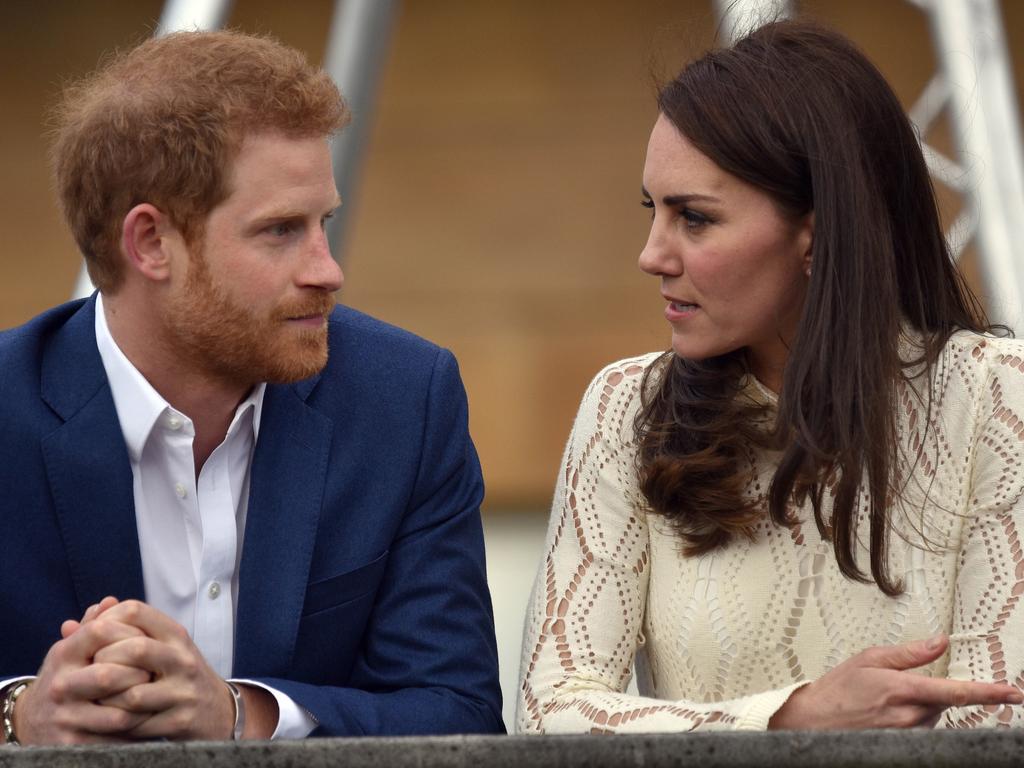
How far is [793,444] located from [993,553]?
0.84ft

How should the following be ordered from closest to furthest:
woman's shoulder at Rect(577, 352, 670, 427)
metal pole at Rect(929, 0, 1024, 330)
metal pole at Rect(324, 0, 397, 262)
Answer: woman's shoulder at Rect(577, 352, 670, 427), metal pole at Rect(324, 0, 397, 262), metal pole at Rect(929, 0, 1024, 330)

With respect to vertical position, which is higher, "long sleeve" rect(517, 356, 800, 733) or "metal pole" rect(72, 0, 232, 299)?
"metal pole" rect(72, 0, 232, 299)

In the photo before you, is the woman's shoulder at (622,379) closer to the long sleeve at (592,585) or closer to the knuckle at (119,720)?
the long sleeve at (592,585)

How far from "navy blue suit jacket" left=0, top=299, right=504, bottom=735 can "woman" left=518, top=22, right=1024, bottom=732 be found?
5.2 inches

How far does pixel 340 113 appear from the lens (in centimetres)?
199

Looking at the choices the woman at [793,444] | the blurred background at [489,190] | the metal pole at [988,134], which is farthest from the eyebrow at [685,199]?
the blurred background at [489,190]

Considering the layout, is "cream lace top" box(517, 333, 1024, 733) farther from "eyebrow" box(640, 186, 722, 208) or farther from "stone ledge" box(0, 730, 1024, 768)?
"stone ledge" box(0, 730, 1024, 768)

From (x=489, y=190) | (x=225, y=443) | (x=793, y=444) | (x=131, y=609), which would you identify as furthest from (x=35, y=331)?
(x=489, y=190)

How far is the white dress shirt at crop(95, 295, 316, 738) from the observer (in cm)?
191

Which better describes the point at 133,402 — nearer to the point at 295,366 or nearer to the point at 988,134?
the point at 295,366

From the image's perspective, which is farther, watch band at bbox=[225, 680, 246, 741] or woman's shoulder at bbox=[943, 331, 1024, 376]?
woman's shoulder at bbox=[943, 331, 1024, 376]

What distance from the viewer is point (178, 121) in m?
1.88

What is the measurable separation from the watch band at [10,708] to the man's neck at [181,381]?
1.12ft

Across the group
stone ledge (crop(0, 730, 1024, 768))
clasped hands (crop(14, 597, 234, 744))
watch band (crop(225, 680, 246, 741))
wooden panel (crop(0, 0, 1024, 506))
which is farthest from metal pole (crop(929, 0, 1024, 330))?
wooden panel (crop(0, 0, 1024, 506))
